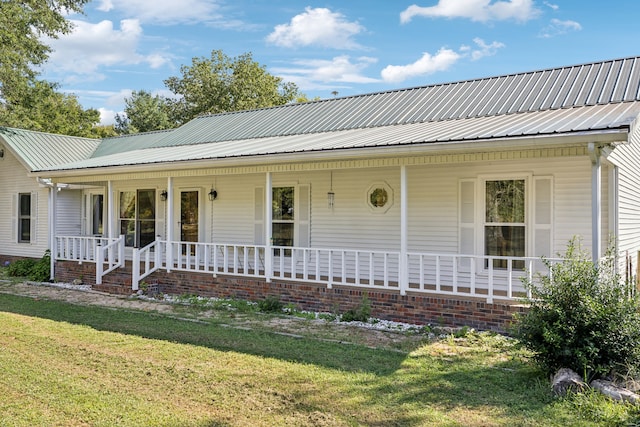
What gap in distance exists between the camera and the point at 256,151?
35.8ft

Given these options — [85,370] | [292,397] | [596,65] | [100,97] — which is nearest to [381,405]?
[292,397]

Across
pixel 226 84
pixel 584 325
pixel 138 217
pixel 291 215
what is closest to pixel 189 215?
pixel 138 217

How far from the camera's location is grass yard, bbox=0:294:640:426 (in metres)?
4.66

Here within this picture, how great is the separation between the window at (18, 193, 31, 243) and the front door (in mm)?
6796

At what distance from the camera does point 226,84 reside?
35938 mm

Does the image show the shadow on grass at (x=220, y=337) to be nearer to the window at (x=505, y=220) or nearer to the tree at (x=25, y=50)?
the window at (x=505, y=220)

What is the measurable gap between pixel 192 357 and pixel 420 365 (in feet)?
9.59

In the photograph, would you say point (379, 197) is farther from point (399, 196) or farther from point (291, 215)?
point (291, 215)

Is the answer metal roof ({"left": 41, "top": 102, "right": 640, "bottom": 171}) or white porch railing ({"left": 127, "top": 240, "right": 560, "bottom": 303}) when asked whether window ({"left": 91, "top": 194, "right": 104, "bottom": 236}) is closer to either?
metal roof ({"left": 41, "top": 102, "right": 640, "bottom": 171})

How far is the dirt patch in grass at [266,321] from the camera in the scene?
303 inches

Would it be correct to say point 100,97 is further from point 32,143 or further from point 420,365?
point 420,365

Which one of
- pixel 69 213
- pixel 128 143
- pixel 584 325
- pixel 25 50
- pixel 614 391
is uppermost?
pixel 25 50

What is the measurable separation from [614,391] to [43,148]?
59.9ft

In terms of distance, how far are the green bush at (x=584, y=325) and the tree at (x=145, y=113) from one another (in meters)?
38.5
